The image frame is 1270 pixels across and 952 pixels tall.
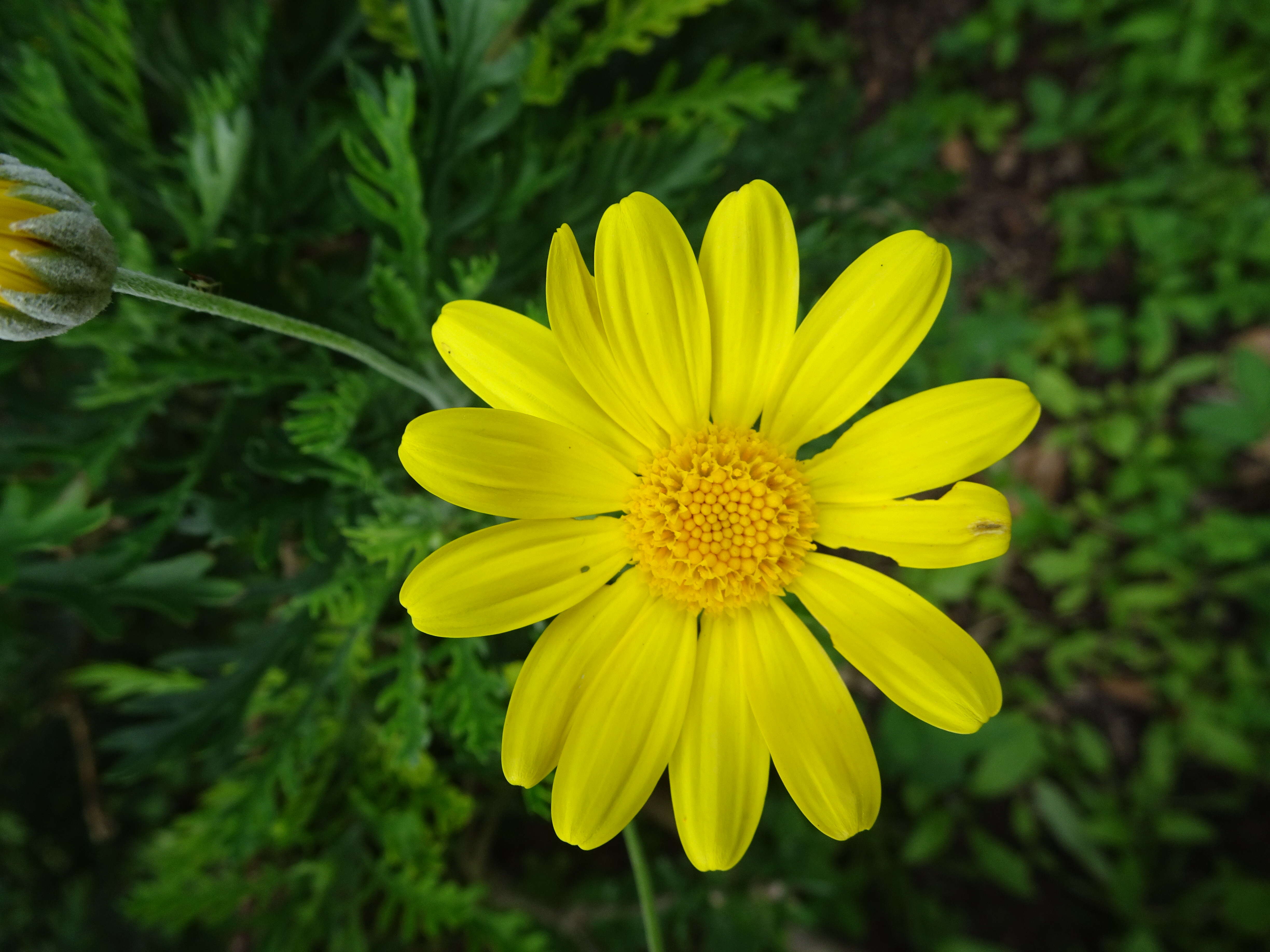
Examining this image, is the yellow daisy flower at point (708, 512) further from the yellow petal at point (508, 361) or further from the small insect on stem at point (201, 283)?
the small insect on stem at point (201, 283)

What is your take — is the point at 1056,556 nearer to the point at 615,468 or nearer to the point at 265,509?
the point at 615,468

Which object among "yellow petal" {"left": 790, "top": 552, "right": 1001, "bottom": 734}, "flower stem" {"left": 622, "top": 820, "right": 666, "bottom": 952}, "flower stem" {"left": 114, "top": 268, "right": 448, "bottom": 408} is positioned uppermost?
"flower stem" {"left": 114, "top": 268, "right": 448, "bottom": 408}

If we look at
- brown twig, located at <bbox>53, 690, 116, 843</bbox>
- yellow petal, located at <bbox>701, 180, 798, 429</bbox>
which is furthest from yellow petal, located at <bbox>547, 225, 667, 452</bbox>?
brown twig, located at <bbox>53, 690, 116, 843</bbox>

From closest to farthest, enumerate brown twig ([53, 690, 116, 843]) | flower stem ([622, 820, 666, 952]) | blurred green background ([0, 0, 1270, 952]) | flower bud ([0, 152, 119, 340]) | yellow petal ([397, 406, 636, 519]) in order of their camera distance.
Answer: flower bud ([0, 152, 119, 340]) < yellow petal ([397, 406, 636, 519]) < flower stem ([622, 820, 666, 952]) < blurred green background ([0, 0, 1270, 952]) < brown twig ([53, 690, 116, 843])

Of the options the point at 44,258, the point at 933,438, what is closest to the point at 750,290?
the point at 933,438

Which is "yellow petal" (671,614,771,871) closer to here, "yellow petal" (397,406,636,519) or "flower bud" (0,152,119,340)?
"yellow petal" (397,406,636,519)

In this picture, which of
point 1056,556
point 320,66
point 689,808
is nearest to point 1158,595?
point 1056,556

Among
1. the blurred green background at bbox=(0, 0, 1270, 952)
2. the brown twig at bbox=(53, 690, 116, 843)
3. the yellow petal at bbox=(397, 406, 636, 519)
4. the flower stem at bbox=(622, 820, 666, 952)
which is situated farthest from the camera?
the brown twig at bbox=(53, 690, 116, 843)
